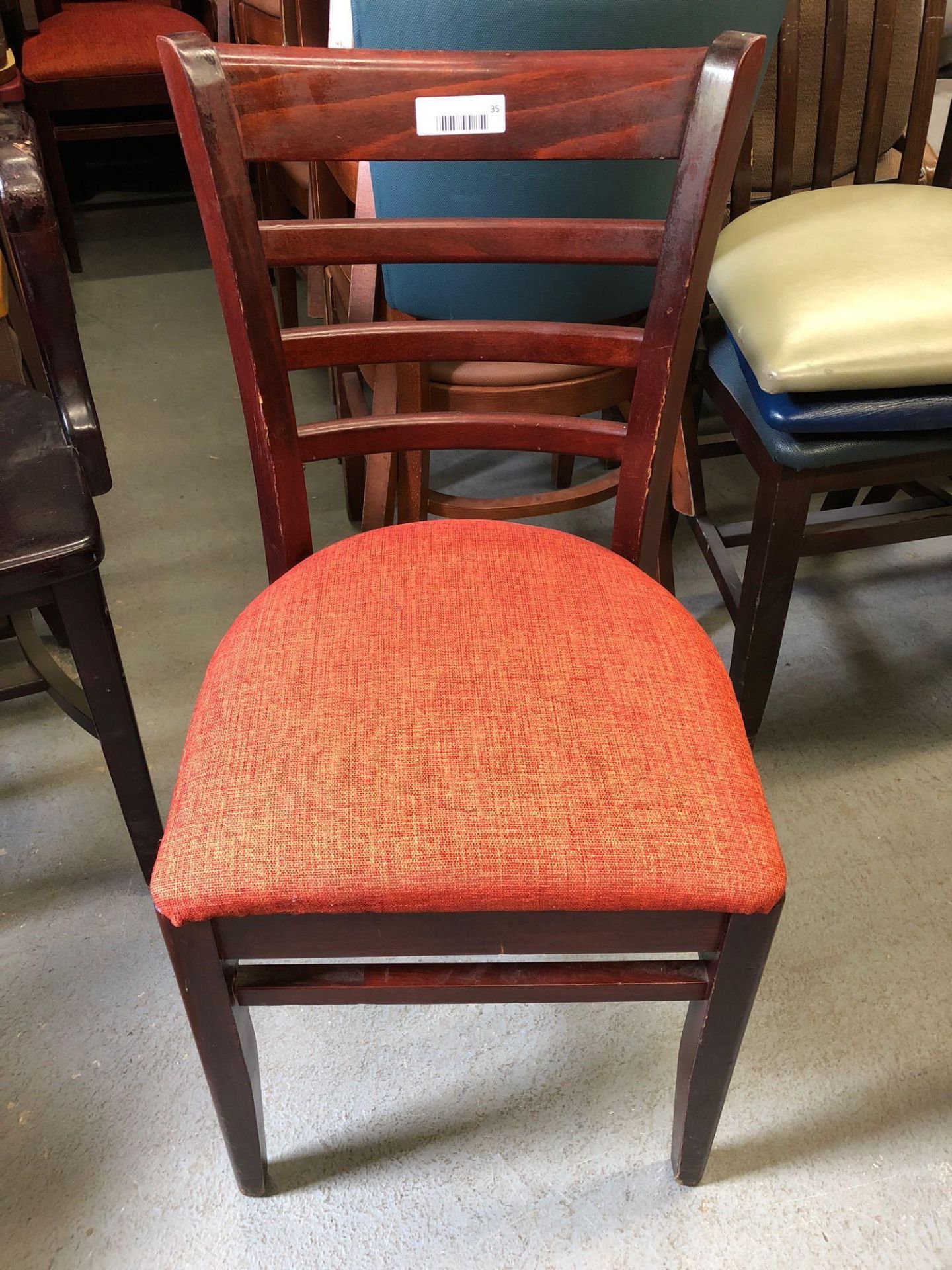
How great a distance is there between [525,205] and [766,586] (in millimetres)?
524

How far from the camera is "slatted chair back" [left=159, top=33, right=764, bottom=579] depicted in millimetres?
788

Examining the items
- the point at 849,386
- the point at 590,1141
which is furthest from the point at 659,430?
the point at 590,1141

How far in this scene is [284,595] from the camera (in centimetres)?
90

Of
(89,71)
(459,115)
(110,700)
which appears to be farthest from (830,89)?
(89,71)

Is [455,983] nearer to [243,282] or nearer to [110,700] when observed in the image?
[110,700]

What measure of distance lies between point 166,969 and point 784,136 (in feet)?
4.35

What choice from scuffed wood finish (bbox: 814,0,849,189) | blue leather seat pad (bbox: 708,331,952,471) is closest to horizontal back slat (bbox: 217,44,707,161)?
blue leather seat pad (bbox: 708,331,952,471)

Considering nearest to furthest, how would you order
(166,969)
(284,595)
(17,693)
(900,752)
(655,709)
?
(655,709), (284,595), (166,969), (17,693), (900,752)

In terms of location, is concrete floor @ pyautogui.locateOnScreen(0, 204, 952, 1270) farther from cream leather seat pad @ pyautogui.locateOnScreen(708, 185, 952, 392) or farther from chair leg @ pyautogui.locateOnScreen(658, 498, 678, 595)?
cream leather seat pad @ pyautogui.locateOnScreen(708, 185, 952, 392)

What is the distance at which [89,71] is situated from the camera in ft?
8.21

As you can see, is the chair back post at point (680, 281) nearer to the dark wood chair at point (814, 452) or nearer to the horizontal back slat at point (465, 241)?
the horizontal back slat at point (465, 241)

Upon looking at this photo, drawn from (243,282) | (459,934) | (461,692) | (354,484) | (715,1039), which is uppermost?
(243,282)

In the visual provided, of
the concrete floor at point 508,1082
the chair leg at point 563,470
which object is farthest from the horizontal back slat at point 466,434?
the chair leg at point 563,470

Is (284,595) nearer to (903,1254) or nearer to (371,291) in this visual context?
(371,291)
